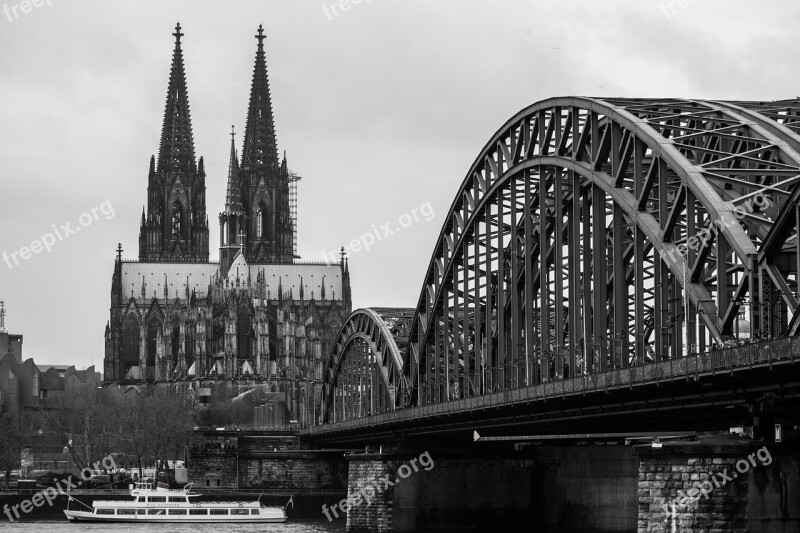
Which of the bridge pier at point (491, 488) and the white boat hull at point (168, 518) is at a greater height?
the bridge pier at point (491, 488)

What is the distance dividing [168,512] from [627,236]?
54150mm

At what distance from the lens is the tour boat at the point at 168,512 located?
A: 119875 millimetres

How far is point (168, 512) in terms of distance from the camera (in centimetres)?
12075

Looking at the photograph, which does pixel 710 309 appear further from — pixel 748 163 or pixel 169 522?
pixel 169 522

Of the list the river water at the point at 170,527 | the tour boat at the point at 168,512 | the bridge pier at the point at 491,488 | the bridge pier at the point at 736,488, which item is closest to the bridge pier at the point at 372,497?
the bridge pier at the point at 491,488

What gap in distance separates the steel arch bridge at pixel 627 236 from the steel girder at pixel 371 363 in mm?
13757

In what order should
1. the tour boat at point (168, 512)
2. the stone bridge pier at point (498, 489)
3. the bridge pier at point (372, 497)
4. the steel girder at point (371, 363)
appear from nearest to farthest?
1. the stone bridge pier at point (498, 489)
2. the bridge pier at point (372, 497)
3. the steel girder at point (371, 363)
4. the tour boat at point (168, 512)

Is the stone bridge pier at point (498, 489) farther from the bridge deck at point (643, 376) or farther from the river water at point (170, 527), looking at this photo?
the river water at point (170, 527)

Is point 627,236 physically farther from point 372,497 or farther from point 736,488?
point 736,488

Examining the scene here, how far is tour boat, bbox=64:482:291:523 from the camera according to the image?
393ft

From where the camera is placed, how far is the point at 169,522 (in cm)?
11994

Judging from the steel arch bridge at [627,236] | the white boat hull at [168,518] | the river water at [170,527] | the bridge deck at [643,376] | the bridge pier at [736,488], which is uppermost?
the steel arch bridge at [627,236]

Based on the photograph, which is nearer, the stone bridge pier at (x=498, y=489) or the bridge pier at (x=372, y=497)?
the stone bridge pier at (x=498, y=489)

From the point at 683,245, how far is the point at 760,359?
13.6 meters
